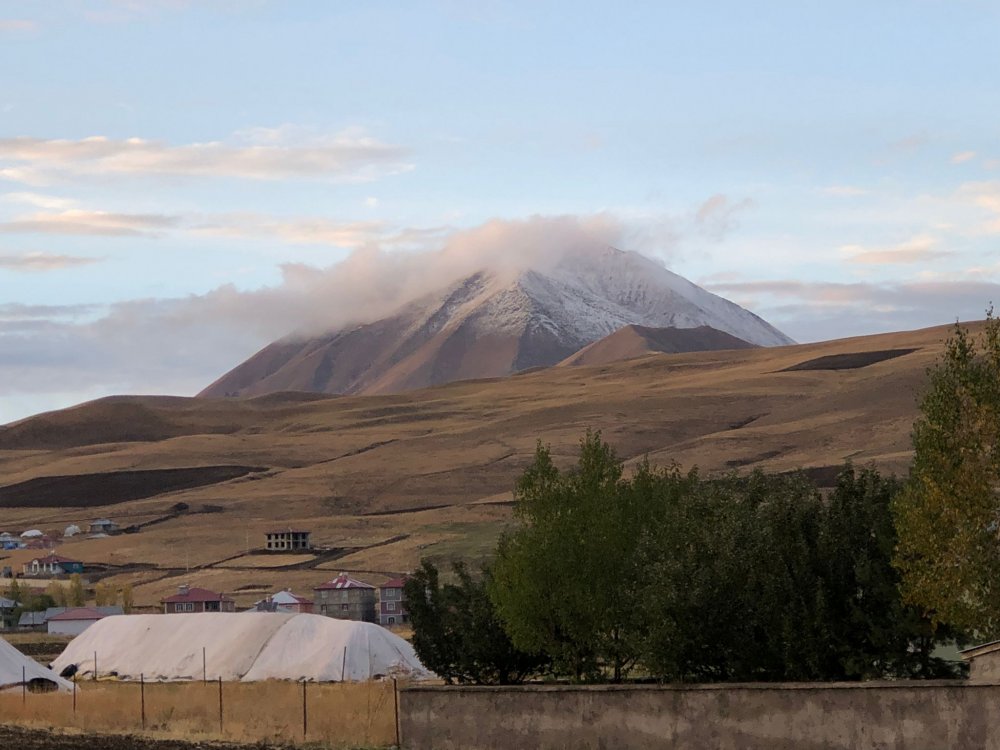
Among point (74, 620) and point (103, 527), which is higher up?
point (103, 527)

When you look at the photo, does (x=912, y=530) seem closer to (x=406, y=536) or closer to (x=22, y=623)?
(x=22, y=623)

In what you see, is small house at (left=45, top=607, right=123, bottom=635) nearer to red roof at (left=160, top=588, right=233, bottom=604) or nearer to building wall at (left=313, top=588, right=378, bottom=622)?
red roof at (left=160, top=588, right=233, bottom=604)

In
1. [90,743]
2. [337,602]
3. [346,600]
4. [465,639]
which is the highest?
[465,639]

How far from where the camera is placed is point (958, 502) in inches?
1168

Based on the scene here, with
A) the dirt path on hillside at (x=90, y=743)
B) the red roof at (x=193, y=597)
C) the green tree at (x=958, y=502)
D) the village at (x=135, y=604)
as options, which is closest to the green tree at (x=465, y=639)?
the dirt path on hillside at (x=90, y=743)

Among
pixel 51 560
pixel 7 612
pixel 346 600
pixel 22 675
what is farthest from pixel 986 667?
pixel 51 560

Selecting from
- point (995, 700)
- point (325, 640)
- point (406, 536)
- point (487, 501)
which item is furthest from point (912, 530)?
point (487, 501)

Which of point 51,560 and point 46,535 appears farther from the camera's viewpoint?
point 46,535

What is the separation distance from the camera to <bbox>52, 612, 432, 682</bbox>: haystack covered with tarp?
208 feet

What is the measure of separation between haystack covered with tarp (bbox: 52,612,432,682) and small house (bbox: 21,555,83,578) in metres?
80.3

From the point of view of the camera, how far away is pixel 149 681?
65.6 metres

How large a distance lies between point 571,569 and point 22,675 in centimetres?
2481

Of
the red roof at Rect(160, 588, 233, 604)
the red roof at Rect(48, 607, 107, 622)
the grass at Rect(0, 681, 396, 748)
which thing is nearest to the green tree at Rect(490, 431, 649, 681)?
the grass at Rect(0, 681, 396, 748)

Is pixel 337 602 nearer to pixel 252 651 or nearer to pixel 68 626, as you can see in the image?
pixel 68 626
